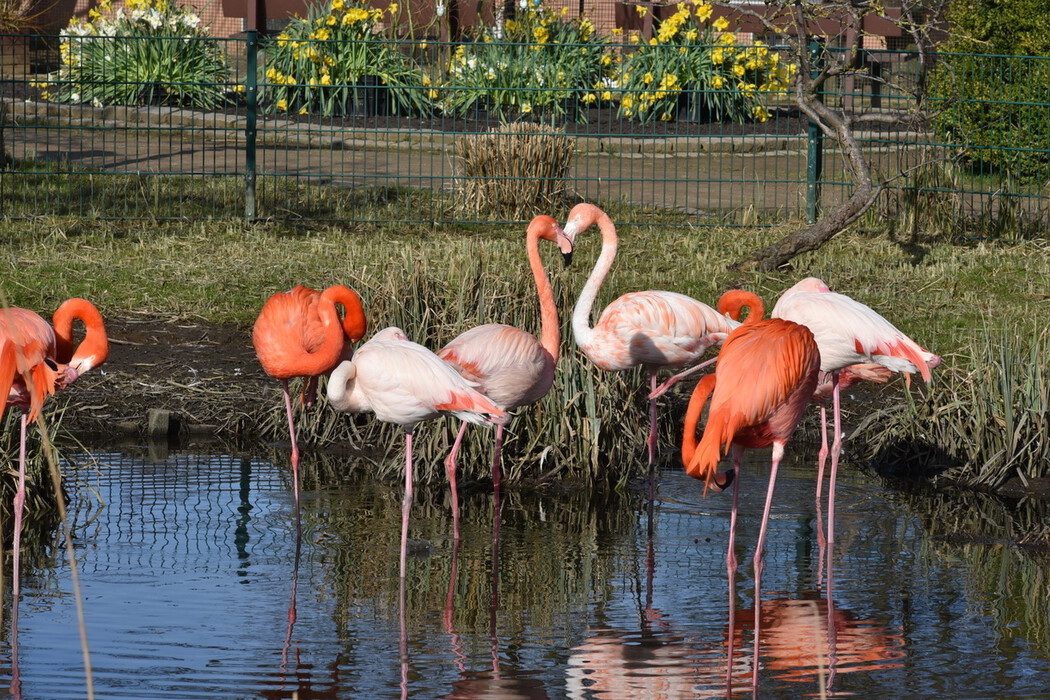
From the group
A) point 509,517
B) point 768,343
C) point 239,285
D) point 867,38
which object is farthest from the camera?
point 867,38

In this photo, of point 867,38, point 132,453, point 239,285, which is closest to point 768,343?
point 132,453

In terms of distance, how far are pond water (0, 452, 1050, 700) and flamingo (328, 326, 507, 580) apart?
1.38ft

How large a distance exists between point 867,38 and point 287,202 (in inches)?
552

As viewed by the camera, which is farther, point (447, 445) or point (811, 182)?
point (811, 182)

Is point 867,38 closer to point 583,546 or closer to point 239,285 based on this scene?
point 239,285

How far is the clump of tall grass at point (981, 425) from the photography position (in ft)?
20.3

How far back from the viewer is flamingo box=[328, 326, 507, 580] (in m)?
5.16

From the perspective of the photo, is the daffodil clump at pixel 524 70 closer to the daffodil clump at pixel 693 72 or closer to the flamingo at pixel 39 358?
the daffodil clump at pixel 693 72

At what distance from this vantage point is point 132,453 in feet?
22.0

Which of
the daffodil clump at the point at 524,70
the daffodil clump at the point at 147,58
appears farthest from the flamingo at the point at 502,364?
the daffodil clump at the point at 147,58

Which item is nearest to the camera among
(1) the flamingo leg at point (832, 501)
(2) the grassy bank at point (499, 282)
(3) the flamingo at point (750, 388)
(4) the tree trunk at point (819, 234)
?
(3) the flamingo at point (750, 388)

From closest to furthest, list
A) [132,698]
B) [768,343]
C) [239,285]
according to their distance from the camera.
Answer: [132,698]
[768,343]
[239,285]

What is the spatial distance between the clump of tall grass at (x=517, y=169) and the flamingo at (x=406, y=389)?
5.82 metres

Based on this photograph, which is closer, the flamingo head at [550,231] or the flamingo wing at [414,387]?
the flamingo wing at [414,387]
